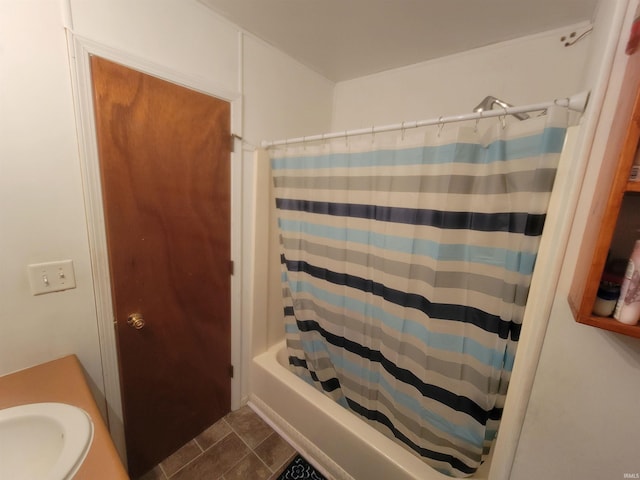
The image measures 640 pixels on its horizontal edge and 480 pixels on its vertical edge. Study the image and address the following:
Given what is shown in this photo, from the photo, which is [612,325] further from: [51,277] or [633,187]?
[51,277]

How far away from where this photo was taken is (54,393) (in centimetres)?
83

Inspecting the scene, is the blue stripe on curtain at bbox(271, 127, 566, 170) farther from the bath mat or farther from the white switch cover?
the bath mat

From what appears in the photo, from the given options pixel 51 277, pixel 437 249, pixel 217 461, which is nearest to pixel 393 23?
pixel 437 249

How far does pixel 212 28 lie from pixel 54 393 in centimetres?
168

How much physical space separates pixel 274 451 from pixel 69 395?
3.67ft

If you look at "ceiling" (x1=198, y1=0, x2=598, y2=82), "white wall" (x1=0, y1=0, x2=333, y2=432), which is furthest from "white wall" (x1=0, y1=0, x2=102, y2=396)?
"ceiling" (x1=198, y1=0, x2=598, y2=82)

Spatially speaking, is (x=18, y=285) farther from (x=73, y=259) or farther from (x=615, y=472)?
(x=615, y=472)

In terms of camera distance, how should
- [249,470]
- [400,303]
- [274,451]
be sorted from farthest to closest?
[274,451] < [249,470] < [400,303]

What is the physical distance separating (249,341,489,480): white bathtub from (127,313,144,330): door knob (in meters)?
0.77

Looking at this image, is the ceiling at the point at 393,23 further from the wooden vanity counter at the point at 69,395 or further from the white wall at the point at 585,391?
the wooden vanity counter at the point at 69,395

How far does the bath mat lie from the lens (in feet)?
4.31

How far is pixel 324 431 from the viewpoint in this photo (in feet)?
4.21

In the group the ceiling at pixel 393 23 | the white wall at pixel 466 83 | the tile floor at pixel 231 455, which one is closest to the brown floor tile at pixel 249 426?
the tile floor at pixel 231 455

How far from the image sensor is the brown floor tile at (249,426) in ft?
4.94
